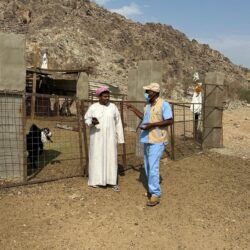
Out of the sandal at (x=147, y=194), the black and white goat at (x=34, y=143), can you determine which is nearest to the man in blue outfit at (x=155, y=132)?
the sandal at (x=147, y=194)

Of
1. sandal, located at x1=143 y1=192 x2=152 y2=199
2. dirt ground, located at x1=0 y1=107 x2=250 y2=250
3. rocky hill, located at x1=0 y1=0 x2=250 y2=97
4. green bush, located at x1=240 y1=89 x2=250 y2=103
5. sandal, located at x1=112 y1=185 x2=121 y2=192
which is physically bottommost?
dirt ground, located at x1=0 y1=107 x2=250 y2=250

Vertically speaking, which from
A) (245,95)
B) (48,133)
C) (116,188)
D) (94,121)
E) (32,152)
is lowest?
(116,188)

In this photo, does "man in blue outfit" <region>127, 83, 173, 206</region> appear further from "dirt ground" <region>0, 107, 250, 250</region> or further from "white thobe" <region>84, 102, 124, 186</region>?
"white thobe" <region>84, 102, 124, 186</region>

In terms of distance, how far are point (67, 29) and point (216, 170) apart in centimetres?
2847

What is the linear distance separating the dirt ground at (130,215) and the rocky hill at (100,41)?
2071cm

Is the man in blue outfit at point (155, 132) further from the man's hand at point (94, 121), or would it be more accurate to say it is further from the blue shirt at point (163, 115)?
the man's hand at point (94, 121)

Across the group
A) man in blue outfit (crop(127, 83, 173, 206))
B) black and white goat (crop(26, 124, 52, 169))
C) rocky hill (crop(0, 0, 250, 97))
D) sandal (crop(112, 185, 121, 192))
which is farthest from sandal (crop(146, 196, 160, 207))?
rocky hill (crop(0, 0, 250, 97))

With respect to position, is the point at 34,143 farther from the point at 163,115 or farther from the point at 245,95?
the point at 245,95

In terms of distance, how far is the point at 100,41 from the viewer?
Answer: 36406 mm

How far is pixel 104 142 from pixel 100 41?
3115 cm

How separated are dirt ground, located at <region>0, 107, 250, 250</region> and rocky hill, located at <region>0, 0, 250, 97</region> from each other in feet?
68.0

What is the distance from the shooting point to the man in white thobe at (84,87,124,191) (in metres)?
6.16

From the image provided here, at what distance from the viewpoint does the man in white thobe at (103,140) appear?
616 cm

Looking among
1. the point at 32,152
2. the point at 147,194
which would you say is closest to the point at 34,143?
the point at 32,152
